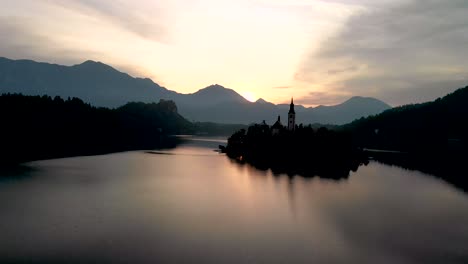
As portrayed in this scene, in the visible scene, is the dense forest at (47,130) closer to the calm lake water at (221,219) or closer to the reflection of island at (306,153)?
the calm lake water at (221,219)

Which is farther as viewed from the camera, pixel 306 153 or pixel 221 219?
pixel 306 153

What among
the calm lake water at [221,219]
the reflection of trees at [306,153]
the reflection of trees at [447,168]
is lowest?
the calm lake water at [221,219]

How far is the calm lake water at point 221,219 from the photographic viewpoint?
39625mm

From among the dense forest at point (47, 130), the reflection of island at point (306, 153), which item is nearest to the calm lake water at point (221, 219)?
the reflection of island at point (306, 153)

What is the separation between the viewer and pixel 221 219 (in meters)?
53.1

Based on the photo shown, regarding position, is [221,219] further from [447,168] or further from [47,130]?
[47,130]

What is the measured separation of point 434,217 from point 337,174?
4199cm

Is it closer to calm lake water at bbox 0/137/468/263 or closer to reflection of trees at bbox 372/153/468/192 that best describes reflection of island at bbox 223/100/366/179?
reflection of trees at bbox 372/153/468/192

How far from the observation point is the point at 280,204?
64062 mm

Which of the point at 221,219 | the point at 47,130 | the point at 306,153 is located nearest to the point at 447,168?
the point at 306,153

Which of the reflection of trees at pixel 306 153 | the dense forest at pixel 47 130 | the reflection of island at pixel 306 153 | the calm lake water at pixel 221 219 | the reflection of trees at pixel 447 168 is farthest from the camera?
the dense forest at pixel 47 130

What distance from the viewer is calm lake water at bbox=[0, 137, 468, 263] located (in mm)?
39625

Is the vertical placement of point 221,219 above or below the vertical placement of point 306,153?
below

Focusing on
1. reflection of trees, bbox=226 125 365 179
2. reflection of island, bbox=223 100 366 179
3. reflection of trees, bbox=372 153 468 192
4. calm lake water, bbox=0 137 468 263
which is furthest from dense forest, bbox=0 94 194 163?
reflection of trees, bbox=372 153 468 192
